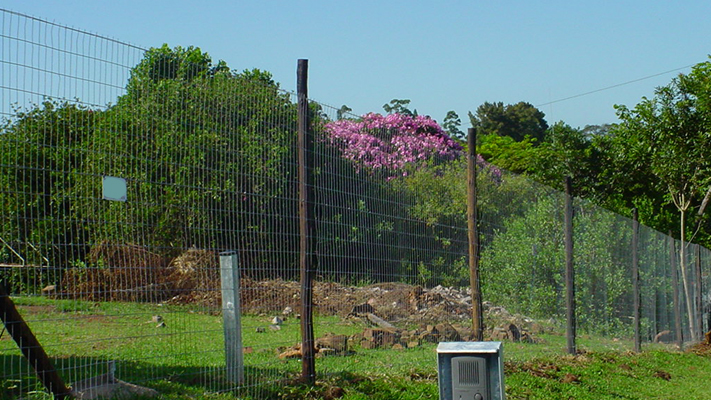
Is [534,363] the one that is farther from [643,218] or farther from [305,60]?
[643,218]

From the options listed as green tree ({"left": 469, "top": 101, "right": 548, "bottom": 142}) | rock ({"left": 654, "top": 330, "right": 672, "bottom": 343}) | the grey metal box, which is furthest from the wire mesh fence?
green tree ({"left": 469, "top": 101, "right": 548, "bottom": 142})

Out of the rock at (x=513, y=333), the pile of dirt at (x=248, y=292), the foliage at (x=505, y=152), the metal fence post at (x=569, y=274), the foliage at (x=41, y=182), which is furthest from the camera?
the foliage at (x=505, y=152)

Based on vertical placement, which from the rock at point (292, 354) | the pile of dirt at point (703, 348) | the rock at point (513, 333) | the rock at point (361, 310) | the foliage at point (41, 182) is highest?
the foliage at point (41, 182)

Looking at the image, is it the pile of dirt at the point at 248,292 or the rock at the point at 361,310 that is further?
the rock at the point at 361,310

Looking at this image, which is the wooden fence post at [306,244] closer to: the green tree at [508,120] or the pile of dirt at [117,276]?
the pile of dirt at [117,276]

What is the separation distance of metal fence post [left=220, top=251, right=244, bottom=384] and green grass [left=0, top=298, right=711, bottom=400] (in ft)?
0.25

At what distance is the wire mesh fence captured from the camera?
4.34 m

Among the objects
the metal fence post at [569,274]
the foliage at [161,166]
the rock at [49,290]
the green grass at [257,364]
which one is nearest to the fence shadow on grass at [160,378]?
the green grass at [257,364]

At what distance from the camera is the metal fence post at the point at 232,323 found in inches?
221

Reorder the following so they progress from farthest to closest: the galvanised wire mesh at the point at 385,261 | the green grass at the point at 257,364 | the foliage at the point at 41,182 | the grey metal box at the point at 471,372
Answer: the galvanised wire mesh at the point at 385,261, the grey metal box at the point at 471,372, the green grass at the point at 257,364, the foliage at the point at 41,182

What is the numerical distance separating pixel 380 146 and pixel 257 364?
2385mm

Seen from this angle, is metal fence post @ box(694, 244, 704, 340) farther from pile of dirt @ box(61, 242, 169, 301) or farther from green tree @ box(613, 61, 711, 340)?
pile of dirt @ box(61, 242, 169, 301)

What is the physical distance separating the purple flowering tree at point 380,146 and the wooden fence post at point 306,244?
0.40m

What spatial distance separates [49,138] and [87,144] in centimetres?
25
